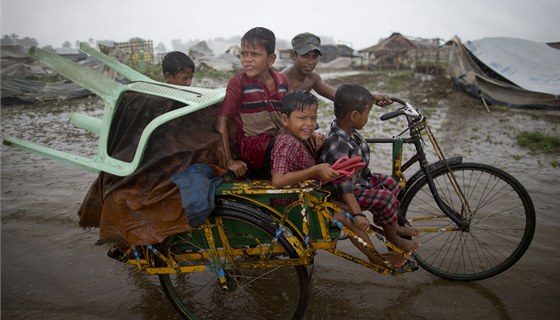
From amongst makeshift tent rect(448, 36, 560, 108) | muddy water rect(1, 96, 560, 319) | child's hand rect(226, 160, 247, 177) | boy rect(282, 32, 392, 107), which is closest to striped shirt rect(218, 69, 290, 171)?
child's hand rect(226, 160, 247, 177)

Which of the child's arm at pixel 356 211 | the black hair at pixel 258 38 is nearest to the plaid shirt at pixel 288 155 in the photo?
the child's arm at pixel 356 211

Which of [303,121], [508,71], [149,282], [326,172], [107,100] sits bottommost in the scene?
[149,282]

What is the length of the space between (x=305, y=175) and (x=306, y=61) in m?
1.70

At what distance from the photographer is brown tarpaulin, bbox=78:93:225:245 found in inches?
82.6

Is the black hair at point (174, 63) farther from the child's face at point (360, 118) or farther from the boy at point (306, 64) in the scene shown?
the child's face at point (360, 118)

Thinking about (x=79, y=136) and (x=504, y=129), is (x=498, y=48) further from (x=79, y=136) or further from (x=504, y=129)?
(x=79, y=136)

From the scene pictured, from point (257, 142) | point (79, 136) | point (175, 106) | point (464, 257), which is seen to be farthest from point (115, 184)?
point (79, 136)

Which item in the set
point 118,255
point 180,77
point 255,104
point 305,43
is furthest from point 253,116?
point 118,255

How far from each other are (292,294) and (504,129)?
7.82 metres

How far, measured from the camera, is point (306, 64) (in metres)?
3.36

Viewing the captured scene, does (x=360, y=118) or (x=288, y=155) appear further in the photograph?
(x=360, y=118)

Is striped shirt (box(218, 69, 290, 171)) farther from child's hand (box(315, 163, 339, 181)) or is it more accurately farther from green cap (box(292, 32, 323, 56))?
green cap (box(292, 32, 323, 56))

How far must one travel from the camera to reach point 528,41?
13680 millimetres

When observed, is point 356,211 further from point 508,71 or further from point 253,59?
point 508,71
